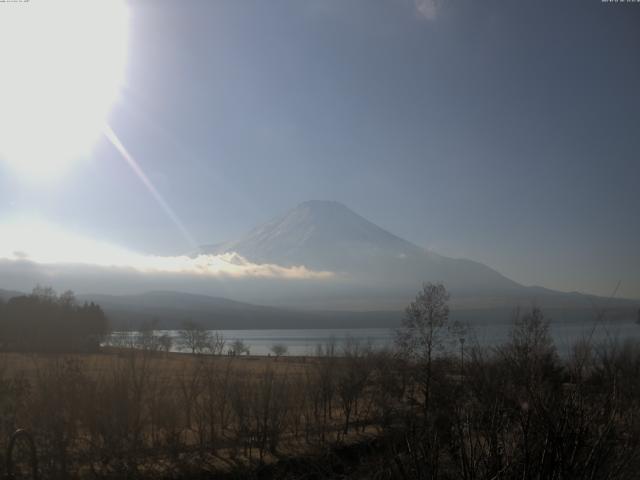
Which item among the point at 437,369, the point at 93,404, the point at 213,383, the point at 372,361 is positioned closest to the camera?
the point at 93,404

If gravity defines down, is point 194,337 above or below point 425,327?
below

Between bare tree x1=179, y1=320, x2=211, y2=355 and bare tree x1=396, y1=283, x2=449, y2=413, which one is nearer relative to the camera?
bare tree x1=396, y1=283, x2=449, y2=413

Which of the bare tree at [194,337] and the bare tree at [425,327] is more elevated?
the bare tree at [425,327]

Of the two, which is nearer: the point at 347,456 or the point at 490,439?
the point at 490,439

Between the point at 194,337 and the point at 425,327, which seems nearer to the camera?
the point at 425,327

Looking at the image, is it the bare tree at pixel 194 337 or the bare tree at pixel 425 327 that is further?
the bare tree at pixel 194 337

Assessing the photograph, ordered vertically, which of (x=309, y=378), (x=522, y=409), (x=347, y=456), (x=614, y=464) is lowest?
(x=347, y=456)

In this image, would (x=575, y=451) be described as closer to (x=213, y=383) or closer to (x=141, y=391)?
(x=141, y=391)

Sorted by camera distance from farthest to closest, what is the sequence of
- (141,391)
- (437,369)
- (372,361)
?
(372,361) < (437,369) < (141,391)

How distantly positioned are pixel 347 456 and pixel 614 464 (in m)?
22.6

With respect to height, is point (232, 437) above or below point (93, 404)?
below

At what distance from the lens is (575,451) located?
4.37 metres

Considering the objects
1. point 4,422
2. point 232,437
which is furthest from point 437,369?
point 4,422

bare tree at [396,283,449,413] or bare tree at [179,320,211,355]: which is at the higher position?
bare tree at [396,283,449,413]
